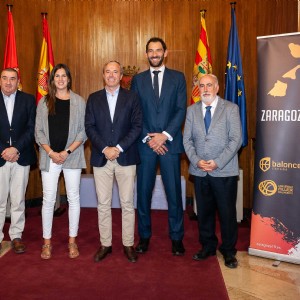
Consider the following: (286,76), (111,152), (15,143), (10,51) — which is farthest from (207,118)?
(10,51)

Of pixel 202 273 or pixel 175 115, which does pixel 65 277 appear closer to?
pixel 202 273

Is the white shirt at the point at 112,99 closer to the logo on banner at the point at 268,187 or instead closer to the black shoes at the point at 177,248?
the black shoes at the point at 177,248

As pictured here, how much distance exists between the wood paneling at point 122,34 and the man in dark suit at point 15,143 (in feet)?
6.67

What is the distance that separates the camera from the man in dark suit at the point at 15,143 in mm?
3389

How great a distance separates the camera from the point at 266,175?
3.30 metres

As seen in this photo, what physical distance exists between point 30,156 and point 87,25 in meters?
2.87

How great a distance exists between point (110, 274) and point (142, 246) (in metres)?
0.57

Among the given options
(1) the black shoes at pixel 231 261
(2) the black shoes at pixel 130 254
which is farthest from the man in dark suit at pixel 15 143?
(1) the black shoes at pixel 231 261

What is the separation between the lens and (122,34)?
562cm

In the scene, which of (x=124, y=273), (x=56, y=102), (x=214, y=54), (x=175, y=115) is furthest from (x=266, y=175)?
(x=214, y=54)

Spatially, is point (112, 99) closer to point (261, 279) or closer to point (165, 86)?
point (165, 86)

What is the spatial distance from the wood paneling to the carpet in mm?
2241

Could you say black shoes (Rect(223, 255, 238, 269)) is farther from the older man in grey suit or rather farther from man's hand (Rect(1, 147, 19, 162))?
man's hand (Rect(1, 147, 19, 162))

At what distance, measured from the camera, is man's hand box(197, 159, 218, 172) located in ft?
10.0
